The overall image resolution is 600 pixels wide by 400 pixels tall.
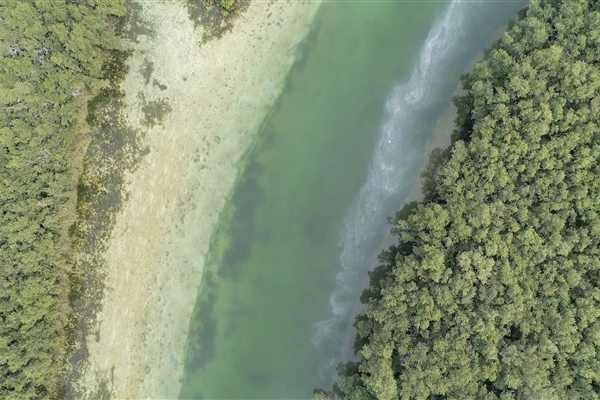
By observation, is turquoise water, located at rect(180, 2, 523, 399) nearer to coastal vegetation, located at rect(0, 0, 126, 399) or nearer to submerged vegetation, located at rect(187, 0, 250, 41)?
submerged vegetation, located at rect(187, 0, 250, 41)

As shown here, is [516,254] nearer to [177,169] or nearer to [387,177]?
[387,177]

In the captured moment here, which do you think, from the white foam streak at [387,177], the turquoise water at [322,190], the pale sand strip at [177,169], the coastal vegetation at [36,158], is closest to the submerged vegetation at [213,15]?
the pale sand strip at [177,169]

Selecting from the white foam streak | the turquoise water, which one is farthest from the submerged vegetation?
the white foam streak

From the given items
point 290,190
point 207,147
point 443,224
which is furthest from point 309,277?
point 207,147

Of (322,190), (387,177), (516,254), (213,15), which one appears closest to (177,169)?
(322,190)

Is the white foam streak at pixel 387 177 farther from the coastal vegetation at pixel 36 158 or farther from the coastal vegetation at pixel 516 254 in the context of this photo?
the coastal vegetation at pixel 36 158

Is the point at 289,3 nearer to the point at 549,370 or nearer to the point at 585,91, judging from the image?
the point at 585,91
